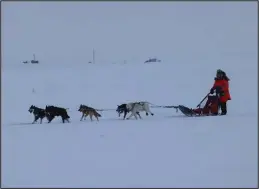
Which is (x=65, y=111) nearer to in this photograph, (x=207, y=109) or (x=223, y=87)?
(x=207, y=109)

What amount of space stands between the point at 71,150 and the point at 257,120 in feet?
14.8

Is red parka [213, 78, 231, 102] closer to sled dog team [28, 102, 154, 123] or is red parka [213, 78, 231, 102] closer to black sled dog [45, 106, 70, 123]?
sled dog team [28, 102, 154, 123]

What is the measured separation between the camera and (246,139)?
807cm

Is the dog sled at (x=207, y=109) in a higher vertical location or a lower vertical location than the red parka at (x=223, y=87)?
lower

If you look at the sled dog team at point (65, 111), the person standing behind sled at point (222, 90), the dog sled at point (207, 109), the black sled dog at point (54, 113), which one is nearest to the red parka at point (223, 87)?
the person standing behind sled at point (222, 90)

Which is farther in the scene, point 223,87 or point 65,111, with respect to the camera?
point 223,87

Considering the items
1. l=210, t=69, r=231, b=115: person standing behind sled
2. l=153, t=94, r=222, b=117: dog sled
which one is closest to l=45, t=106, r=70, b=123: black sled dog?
l=153, t=94, r=222, b=117: dog sled

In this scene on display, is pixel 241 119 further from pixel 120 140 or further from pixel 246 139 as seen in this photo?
pixel 120 140

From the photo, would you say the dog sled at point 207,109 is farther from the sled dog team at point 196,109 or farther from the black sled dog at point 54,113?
the black sled dog at point 54,113

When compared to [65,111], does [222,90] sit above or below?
above

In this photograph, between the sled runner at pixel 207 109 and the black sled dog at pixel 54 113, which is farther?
the sled runner at pixel 207 109

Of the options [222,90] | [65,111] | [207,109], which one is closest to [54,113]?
[65,111]

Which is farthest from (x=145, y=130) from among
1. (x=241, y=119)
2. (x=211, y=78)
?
(x=211, y=78)

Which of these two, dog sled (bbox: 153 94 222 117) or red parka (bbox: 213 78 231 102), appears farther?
red parka (bbox: 213 78 231 102)
